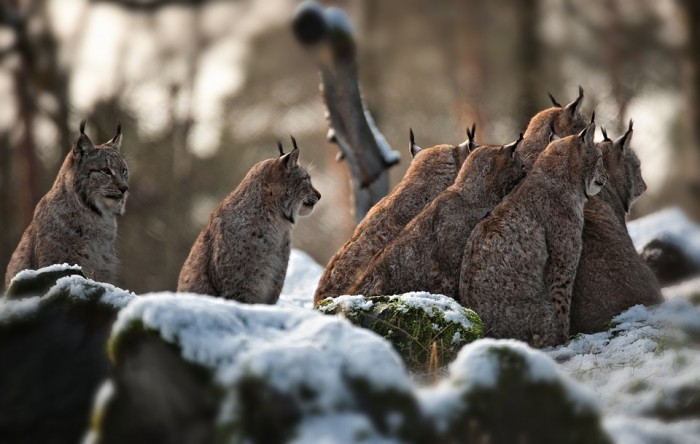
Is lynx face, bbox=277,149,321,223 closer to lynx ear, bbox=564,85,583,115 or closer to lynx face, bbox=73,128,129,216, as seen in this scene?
lynx face, bbox=73,128,129,216

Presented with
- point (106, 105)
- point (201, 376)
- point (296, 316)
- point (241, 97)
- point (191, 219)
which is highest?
point (241, 97)

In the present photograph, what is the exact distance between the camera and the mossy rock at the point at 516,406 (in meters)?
3.95

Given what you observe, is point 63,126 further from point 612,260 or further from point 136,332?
point 136,332

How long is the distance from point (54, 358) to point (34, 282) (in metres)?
0.71

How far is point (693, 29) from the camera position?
17.6m

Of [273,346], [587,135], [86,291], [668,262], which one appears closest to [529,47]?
[668,262]

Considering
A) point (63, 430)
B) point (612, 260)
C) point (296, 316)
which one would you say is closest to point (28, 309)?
point (63, 430)

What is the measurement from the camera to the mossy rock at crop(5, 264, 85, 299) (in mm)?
5547

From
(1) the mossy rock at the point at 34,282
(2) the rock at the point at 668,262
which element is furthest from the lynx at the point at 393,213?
(2) the rock at the point at 668,262

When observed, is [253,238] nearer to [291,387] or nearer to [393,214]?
[393,214]

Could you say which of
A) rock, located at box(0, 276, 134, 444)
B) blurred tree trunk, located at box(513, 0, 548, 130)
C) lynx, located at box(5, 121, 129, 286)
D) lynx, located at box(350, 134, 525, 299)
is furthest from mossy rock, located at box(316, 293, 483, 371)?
blurred tree trunk, located at box(513, 0, 548, 130)

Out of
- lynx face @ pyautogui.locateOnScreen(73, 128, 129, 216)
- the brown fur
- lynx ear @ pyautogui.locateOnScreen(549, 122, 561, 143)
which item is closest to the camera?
lynx face @ pyautogui.locateOnScreen(73, 128, 129, 216)

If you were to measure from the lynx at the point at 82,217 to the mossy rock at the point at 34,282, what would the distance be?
1436 mm

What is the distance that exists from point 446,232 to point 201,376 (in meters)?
3.38
